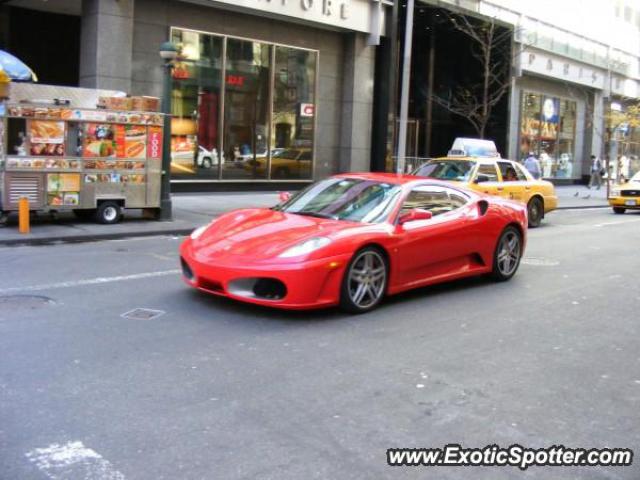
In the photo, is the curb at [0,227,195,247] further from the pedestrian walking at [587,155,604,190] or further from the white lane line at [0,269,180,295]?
the pedestrian walking at [587,155,604,190]

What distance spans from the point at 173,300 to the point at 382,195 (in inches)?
97.1

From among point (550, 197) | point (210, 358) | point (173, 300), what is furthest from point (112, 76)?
point (210, 358)

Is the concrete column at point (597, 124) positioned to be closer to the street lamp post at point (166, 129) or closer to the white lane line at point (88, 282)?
the street lamp post at point (166, 129)

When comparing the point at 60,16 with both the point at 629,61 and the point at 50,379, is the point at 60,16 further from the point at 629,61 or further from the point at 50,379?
the point at 629,61

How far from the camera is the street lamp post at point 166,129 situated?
1402cm

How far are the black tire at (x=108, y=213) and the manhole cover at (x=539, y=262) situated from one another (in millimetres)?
7517

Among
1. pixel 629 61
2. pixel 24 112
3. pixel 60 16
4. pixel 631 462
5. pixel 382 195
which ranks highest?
pixel 629 61

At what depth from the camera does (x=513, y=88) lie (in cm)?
3312

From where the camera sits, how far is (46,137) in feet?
41.3

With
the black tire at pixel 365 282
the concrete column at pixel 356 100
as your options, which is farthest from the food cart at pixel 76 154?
the concrete column at pixel 356 100

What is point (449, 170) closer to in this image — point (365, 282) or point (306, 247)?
point (365, 282)

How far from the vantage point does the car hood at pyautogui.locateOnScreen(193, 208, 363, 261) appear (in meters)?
6.68

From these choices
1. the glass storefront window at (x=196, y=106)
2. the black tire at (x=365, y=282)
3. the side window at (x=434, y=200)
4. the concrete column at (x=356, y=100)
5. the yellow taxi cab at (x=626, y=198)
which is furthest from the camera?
the concrete column at (x=356, y=100)

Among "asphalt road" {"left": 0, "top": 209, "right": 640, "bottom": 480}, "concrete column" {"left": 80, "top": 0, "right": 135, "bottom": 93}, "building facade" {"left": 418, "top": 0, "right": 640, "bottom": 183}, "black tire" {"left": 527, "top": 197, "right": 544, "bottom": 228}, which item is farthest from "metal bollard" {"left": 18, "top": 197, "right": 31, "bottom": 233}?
"building facade" {"left": 418, "top": 0, "right": 640, "bottom": 183}
